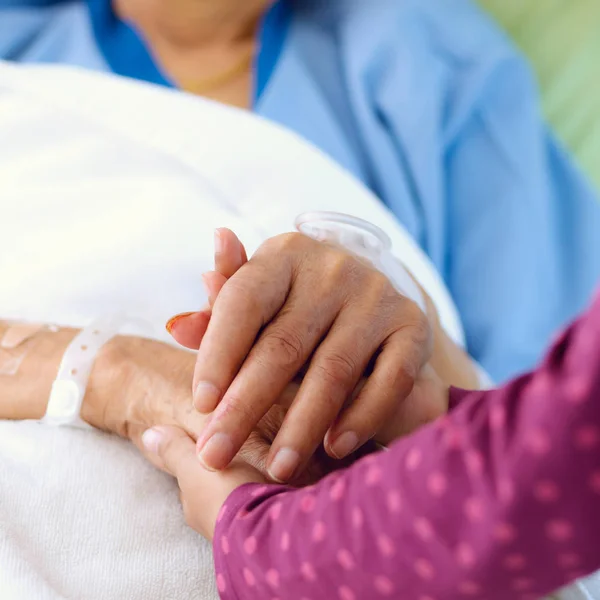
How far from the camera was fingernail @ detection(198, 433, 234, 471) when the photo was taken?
1.71ft

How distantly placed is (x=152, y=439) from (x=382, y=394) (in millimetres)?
190

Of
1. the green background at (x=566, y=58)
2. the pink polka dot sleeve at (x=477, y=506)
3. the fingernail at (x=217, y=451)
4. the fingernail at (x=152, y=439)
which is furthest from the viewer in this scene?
the green background at (x=566, y=58)

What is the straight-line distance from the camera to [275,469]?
0.54 metres

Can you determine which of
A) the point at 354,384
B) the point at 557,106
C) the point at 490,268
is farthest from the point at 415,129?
the point at 354,384

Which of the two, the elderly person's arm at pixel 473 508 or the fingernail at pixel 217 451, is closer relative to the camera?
the elderly person's arm at pixel 473 508

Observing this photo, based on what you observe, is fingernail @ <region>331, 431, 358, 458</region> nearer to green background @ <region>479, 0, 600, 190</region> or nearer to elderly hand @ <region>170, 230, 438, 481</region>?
elderly hand @ <region>170, 230, 438, 481</region>

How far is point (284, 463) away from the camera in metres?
0.54

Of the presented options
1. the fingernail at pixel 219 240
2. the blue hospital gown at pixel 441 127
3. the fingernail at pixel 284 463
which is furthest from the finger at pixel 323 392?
the blue hospital gown at pixel 441 127

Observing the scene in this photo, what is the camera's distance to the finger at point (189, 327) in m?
0.60

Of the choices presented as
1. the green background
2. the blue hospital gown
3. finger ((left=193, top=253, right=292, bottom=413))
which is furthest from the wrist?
the green background

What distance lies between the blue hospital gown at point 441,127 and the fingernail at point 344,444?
1.88 ft

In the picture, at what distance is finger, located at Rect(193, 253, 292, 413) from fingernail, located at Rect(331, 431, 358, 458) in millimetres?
91

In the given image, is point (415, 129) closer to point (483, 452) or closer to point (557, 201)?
point (557, 201)

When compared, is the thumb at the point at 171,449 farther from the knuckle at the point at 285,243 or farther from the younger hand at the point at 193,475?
the knuckle at the point at 285,243
